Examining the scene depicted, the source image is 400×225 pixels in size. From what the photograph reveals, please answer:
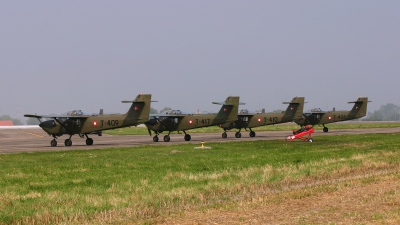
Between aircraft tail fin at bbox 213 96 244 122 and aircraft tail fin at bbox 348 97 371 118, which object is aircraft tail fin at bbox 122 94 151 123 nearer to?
aircraft tail fin at bbox 213 96 244 122

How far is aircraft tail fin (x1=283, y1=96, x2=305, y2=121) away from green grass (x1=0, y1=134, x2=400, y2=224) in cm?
2437

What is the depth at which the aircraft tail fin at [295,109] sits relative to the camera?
5181 centimetres

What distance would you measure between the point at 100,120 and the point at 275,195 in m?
26.8

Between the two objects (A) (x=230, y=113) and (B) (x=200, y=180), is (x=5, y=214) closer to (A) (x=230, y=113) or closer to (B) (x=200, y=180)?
(B) (x=200, y=180)

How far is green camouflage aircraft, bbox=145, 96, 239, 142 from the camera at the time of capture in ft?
144

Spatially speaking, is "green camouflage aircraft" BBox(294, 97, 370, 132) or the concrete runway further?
"green camouflage aircraft" BBox(294, 97, 370, 132)

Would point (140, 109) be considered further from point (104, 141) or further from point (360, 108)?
point (360, 108)

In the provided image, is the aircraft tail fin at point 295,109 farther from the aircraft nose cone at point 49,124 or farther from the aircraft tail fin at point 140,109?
the aircraft nose cone at point 49,124

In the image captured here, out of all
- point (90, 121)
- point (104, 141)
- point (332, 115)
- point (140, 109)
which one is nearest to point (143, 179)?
point (140, 109)

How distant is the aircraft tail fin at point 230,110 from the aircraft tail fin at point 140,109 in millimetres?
7799

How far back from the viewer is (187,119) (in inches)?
1742

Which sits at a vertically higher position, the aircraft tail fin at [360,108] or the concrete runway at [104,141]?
the aircraft tail fin at [360,108]

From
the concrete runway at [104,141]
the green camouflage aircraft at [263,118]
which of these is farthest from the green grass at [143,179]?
the green camouflage aircraft at [263,118]

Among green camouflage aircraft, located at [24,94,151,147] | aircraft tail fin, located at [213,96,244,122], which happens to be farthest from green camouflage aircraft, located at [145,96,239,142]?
green camouflage aircraft, located at [24,94,151,147]
